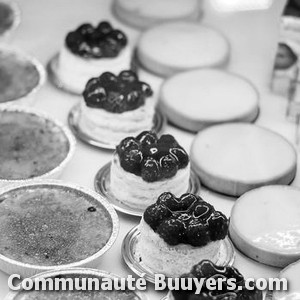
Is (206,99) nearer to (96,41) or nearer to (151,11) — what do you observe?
(96,41)

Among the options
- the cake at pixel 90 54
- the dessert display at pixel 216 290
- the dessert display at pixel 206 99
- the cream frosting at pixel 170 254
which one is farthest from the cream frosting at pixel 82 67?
the dessert display at pixel 216 290

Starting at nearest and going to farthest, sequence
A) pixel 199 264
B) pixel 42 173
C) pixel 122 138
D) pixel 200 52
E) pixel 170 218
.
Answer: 1. pixel 199 264
2. pixel 170 218
3. pixel 42 173
4. pixel 122 138
5. pixel 200 52

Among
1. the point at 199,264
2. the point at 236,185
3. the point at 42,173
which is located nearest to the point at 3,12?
the point at 42,173

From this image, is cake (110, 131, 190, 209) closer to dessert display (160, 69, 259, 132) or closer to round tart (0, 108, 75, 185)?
round tart (0, 108, 75, 185)

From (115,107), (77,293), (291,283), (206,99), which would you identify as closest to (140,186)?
(115,107)

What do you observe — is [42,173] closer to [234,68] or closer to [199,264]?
[199,264]

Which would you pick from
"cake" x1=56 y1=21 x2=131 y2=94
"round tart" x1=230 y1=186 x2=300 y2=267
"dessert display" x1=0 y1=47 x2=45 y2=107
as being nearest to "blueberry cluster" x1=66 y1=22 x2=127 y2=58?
"cake" x1=56 y1=21 x2=131 y2=94
